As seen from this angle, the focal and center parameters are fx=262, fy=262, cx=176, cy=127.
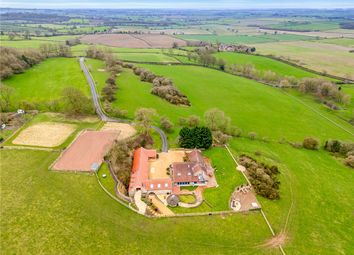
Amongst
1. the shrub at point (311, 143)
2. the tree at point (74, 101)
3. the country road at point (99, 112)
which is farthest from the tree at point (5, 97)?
the shrub at point (311, 143)

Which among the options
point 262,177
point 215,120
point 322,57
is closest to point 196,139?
point 215,120

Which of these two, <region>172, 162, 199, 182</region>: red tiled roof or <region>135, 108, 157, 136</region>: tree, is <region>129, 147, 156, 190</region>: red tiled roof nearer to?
<region>172, 162, 199, 182</region>: red tiled roof

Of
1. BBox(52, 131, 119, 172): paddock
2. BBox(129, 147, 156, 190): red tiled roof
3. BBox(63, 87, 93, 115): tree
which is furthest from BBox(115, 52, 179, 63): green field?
BBox(129, 147, 156, 190): red tiled roof

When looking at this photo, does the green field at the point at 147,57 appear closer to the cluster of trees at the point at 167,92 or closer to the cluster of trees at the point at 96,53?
the cluster of trees at the point at 96,53

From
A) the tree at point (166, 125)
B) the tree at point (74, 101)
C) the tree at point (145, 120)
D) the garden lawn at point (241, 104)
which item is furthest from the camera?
the garden lawn at point (241, 104)

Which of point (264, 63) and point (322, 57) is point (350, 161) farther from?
point (322, 57)

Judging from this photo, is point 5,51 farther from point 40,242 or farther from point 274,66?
point 274,66
